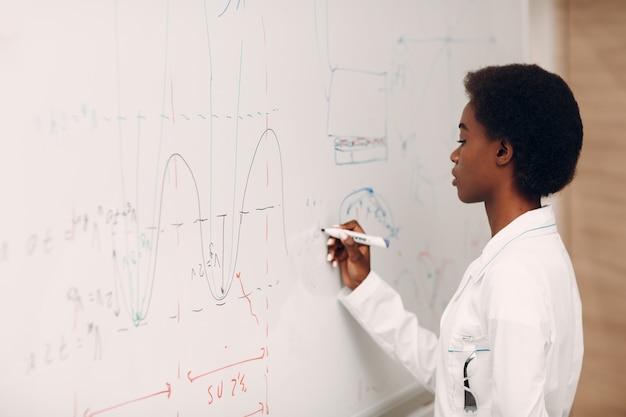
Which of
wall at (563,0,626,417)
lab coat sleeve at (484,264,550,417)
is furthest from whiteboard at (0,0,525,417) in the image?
wall at (563,0,626,417)

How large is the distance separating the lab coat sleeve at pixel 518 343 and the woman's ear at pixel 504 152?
0.66ft

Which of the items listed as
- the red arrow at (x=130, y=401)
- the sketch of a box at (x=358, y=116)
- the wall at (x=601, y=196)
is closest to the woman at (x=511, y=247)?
the sketch of a box at (x=358, y=116)

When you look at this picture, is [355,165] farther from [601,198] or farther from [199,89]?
[601,198]

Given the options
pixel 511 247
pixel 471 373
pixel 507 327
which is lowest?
pixel 471 373

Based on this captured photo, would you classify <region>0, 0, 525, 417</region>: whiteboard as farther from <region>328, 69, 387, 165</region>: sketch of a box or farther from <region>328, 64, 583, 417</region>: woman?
<region>328, 64, 583, 417</region>: woman

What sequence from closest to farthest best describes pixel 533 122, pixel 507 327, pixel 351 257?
pixel 507 327 → pixel 533 122 → pixel 351 257

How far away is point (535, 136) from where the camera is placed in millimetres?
Answer: 1129

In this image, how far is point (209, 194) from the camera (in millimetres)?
1002

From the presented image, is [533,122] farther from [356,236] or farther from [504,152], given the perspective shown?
[356,236]

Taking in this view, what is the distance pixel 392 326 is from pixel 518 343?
32 centimetres

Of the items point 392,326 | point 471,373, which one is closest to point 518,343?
point 471,373

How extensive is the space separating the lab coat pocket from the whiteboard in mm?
226

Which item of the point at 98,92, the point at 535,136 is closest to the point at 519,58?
the point at 535,136

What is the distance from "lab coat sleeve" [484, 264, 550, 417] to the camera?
101 centimetres
